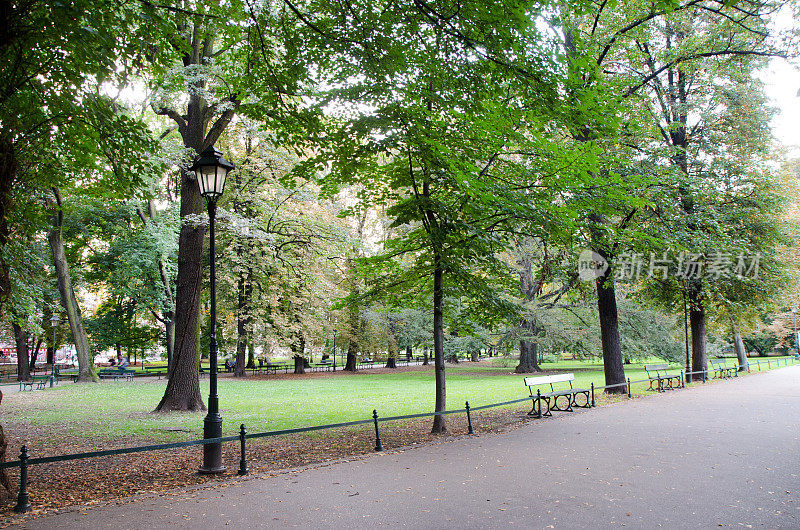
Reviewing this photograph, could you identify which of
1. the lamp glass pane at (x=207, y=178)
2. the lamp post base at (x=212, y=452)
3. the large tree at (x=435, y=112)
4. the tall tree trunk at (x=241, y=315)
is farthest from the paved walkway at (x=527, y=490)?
the tall tree trunk at (x=241, y=315)

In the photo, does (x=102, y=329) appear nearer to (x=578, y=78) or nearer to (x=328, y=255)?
(x=328, y=255)

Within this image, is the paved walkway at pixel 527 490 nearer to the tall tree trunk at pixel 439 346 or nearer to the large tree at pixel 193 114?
the tall tree trunk at pixel 439 346

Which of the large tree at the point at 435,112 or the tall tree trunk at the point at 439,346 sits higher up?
the large tree at the point at 435,112

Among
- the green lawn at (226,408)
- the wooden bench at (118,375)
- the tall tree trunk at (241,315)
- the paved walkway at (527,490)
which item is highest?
the tall tree trunk at (241,315)

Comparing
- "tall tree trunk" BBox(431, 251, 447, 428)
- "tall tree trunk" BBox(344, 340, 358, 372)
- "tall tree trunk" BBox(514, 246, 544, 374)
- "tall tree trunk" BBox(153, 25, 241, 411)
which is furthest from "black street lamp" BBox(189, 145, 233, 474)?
"tall tree trunk" BBox(344, 340, 358, 372)

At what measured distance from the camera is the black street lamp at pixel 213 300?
708 centimetres

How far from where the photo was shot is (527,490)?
20.1 feet

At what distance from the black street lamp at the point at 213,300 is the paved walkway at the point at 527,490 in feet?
2.53

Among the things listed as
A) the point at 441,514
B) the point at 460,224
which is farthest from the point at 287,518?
the point at 460,224

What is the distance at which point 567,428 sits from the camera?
1064 cm

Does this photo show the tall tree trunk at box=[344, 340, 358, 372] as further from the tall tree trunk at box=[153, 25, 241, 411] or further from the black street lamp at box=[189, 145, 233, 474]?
the black street lamp at box=[189, 145, 233, 474]

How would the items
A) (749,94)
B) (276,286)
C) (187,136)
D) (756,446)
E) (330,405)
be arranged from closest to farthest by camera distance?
1. (756,446)
2. (187,136)
3. (330,405)
4. (749,94)
5. (276,286)

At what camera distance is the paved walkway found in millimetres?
5129

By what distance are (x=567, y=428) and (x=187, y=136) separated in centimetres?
1239
